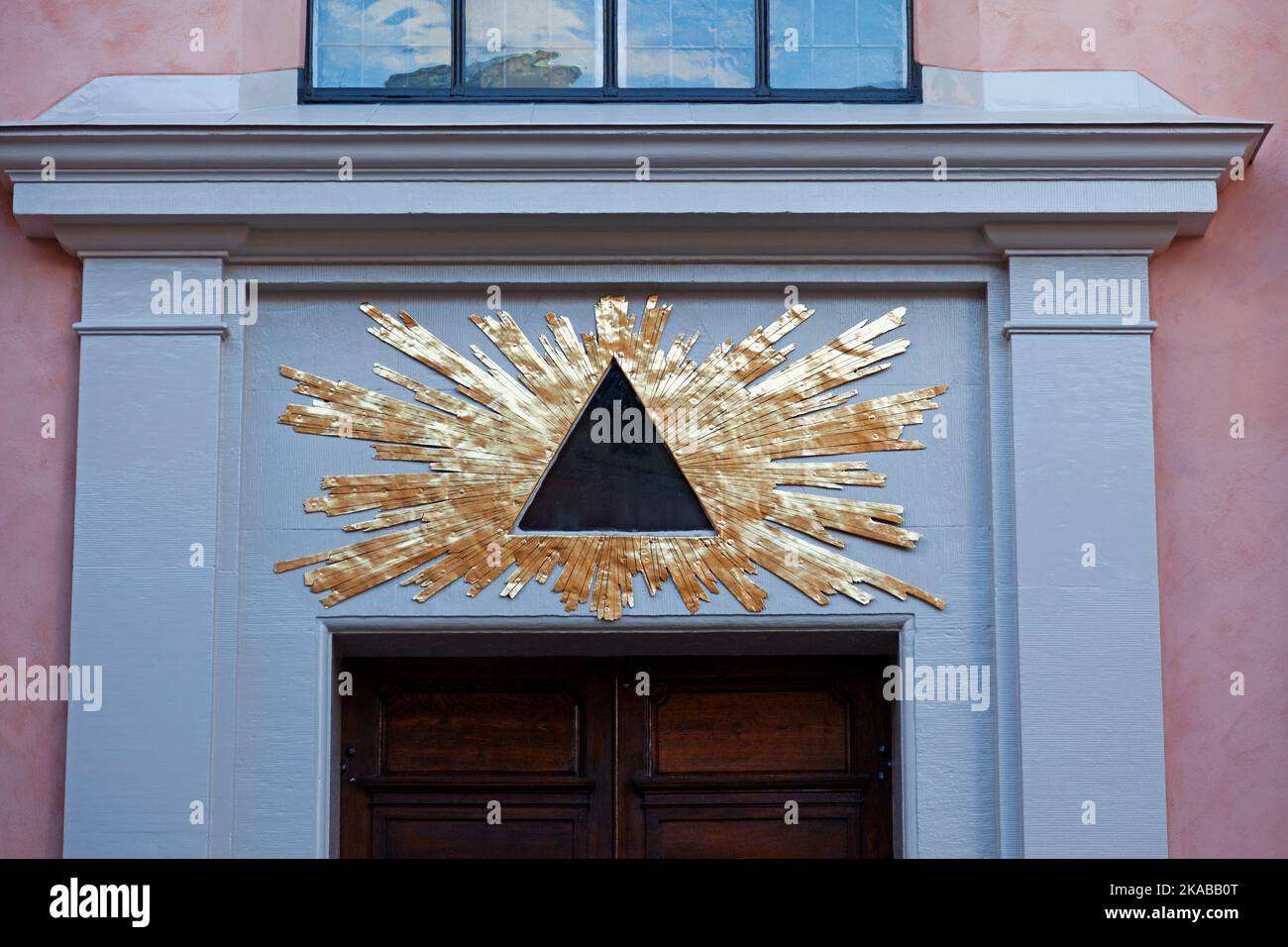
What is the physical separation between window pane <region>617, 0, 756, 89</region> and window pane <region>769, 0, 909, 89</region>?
118 mm

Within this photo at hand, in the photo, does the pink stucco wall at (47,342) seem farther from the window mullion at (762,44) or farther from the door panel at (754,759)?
the door panel at (754,759)

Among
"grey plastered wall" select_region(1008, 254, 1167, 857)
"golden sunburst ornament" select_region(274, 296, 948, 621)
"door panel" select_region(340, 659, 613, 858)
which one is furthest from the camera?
"door panel" select_region(340, 659, 613, 858)

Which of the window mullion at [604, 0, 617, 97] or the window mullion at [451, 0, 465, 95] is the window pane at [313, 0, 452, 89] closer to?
the window mullion at [451, 0, 465, 95]

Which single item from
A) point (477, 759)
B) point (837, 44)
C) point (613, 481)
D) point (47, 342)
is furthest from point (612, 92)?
point (477, 759)

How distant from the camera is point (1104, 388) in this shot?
698 cm

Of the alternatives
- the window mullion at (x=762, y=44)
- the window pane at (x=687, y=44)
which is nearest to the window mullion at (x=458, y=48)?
the window pane at (x=687, y=44)

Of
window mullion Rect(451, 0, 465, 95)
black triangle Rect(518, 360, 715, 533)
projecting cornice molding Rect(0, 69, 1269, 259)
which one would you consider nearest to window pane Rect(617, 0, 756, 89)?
projecting cornice molding Rect(0, 69, 1269, 259)

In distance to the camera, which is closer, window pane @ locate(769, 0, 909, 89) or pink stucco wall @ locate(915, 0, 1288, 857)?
pink stucco wall @ locate(915, 0, 1288, 857)

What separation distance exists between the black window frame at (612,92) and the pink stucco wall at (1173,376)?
0.15 m

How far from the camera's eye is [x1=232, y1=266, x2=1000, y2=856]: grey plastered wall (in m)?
6.91

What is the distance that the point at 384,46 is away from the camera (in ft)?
24.7

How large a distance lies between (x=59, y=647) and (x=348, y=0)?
2.79m

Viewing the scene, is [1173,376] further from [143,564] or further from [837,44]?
[143,564]
